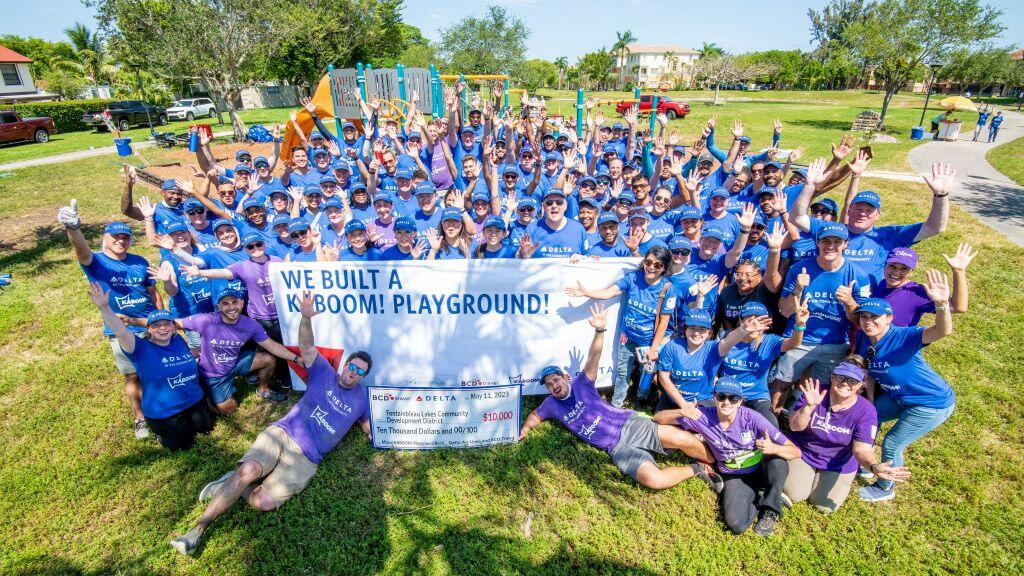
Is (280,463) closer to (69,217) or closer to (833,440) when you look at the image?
(69,217)

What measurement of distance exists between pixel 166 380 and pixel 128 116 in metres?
38.2

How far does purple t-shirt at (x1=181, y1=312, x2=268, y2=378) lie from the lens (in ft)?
17.4

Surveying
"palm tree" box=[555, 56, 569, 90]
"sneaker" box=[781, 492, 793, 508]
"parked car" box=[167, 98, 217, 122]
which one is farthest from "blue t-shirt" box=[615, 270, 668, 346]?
"palm tree" box=[555, 56, 569, 90]

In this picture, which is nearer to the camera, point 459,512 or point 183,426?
point 459,512

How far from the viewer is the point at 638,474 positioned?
15.5ft

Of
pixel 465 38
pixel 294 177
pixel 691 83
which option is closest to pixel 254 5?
pixel 294 177

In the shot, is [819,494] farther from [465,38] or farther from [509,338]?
[465,38]

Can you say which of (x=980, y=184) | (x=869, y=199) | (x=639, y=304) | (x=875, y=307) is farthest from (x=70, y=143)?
(x=980, y=184)

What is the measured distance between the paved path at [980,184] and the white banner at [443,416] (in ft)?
43.5

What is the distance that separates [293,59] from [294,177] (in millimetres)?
48641

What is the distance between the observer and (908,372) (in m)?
4.32

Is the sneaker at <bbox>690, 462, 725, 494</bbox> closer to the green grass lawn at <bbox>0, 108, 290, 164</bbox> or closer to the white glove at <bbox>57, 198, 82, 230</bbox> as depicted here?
the white glove at <bbox>57, 198, 82, 230</bbox>

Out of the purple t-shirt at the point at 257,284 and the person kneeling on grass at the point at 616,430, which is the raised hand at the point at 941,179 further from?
the purple t-shirt at the point at 257,284

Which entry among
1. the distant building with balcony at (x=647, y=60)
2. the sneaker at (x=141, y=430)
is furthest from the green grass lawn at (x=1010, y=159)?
the distant building with balcony at (x=647, y=60)
